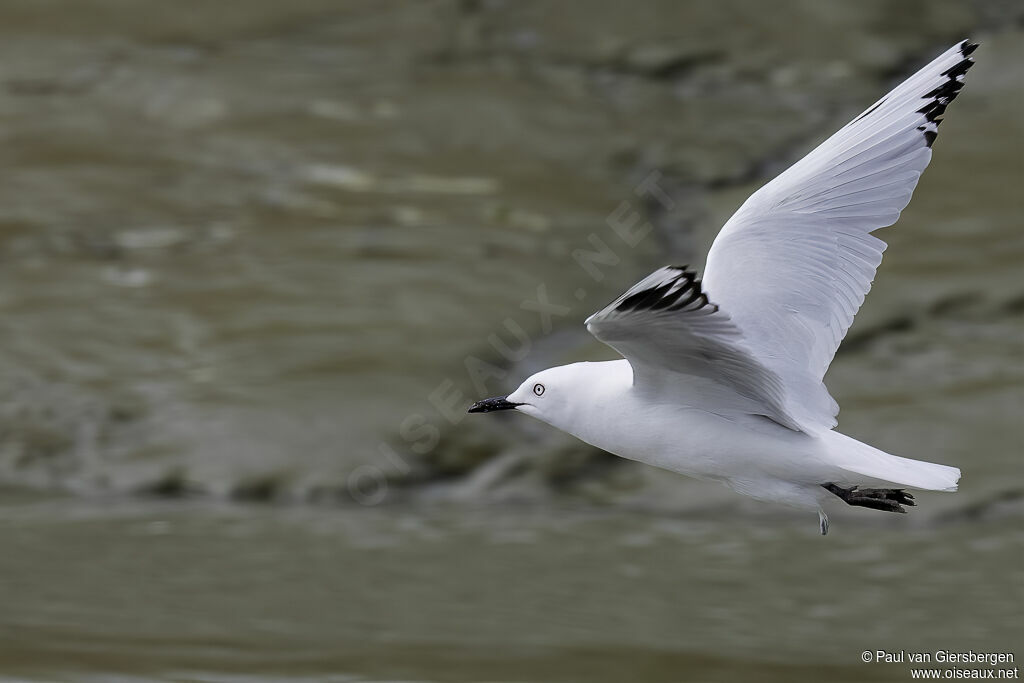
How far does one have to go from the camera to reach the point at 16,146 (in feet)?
33.1

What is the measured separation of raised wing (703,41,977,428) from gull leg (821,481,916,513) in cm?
20

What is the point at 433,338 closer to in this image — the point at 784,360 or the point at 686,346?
the point at 784,360

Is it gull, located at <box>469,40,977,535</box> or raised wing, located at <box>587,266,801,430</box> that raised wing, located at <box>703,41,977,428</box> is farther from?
raised wing, located at <box>587,266,801,430</box>

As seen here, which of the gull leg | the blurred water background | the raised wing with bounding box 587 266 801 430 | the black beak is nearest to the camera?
the raised wing with bounding box 587 266 801 430

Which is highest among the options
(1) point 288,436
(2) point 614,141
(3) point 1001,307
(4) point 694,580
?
(2) point 614,141

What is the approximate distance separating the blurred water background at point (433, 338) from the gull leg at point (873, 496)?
1736 millimetres

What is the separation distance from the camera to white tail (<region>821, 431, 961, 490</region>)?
3598 mm

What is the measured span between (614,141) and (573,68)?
924mm

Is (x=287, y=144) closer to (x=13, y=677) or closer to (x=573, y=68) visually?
(x=573, y=68)

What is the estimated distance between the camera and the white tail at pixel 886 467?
3.60 meters

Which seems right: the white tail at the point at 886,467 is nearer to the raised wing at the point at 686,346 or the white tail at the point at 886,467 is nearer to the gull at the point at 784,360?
the gull at the point at 784,360

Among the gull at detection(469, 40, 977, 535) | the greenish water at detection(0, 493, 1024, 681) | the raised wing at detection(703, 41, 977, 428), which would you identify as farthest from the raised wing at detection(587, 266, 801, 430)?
the greenish water at detection(0, 493, 1024, 681)

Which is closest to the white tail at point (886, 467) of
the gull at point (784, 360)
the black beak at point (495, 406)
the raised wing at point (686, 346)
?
the gull at point (784, 360)

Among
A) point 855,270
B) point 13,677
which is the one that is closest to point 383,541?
point 13,677
